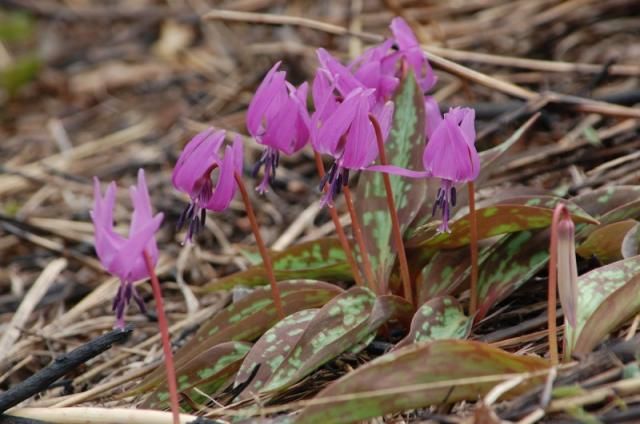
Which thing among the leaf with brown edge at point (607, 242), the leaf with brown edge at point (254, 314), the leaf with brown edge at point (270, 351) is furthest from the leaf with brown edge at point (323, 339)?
the leaf with brown edge at point (607, 242)

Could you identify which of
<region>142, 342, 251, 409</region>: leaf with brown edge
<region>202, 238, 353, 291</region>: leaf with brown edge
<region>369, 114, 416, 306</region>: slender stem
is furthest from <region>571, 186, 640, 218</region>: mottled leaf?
<region>142, 342, 251, 409</region>: leaf with brown edge

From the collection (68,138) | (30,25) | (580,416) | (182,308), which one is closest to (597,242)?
(580,416)

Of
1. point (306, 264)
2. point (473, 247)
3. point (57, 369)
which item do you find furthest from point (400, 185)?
point (57, 369)

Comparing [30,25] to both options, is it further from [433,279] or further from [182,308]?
[433,279]

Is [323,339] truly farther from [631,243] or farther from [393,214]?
[631,243]

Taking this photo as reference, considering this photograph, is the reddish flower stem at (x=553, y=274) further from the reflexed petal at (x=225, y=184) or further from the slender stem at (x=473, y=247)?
the reflexed petal at (x=225, y=184)

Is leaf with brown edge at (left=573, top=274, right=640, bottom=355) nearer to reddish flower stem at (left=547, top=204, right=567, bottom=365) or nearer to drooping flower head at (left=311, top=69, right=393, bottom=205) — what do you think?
reddish flower stem at (left=547, top=204, right=567, bottom=365)
